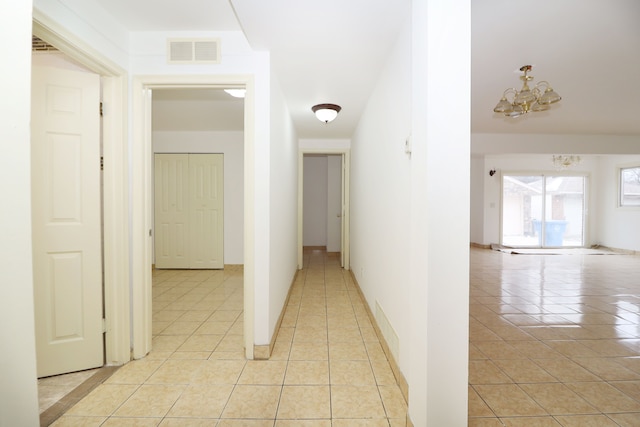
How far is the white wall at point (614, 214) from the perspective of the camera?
25.1 ft

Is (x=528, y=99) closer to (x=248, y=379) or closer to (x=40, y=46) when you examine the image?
(x=248, y=379)

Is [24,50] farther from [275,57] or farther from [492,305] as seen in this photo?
[492,305]

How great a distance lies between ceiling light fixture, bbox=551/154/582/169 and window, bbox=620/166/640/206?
113 cm

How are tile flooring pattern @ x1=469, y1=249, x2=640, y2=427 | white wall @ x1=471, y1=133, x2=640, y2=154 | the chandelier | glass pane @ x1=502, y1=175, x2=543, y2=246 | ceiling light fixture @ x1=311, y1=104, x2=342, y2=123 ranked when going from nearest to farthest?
tile flooring pattern @ x1=469, y1=249, x2=640, y2=427
the chandelier
ceiling light fixture @ x1=311, y1=104, x2=342, y2=123
white wall @ x1=471, y1=133, x2=640, y2=154
glass pane @ x1=502, y1=175, x2=543, y2=246

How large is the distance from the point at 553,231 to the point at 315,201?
732 cm

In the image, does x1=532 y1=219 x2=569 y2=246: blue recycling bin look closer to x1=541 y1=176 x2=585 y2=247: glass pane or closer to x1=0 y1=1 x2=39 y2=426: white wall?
x1=541 y1=176 x2=585 y2=247: glass pane

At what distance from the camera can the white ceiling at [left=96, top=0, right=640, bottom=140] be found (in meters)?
1.90

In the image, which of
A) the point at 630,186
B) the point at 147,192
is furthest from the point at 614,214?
the point at 147,192

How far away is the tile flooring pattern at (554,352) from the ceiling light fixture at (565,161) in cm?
439

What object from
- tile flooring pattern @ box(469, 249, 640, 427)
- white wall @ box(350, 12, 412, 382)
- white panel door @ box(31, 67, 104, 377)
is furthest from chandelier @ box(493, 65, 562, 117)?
white panel door @ box(31, 67, 104, 377)

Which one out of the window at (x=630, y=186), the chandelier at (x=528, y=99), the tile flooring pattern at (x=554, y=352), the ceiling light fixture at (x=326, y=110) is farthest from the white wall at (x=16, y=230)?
the window at (x=630, y=186)

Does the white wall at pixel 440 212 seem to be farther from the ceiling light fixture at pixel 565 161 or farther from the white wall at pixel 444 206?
the ceiling light fixture at pixel 565 161

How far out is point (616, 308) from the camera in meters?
3.53

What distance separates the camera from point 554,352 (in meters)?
2.45
